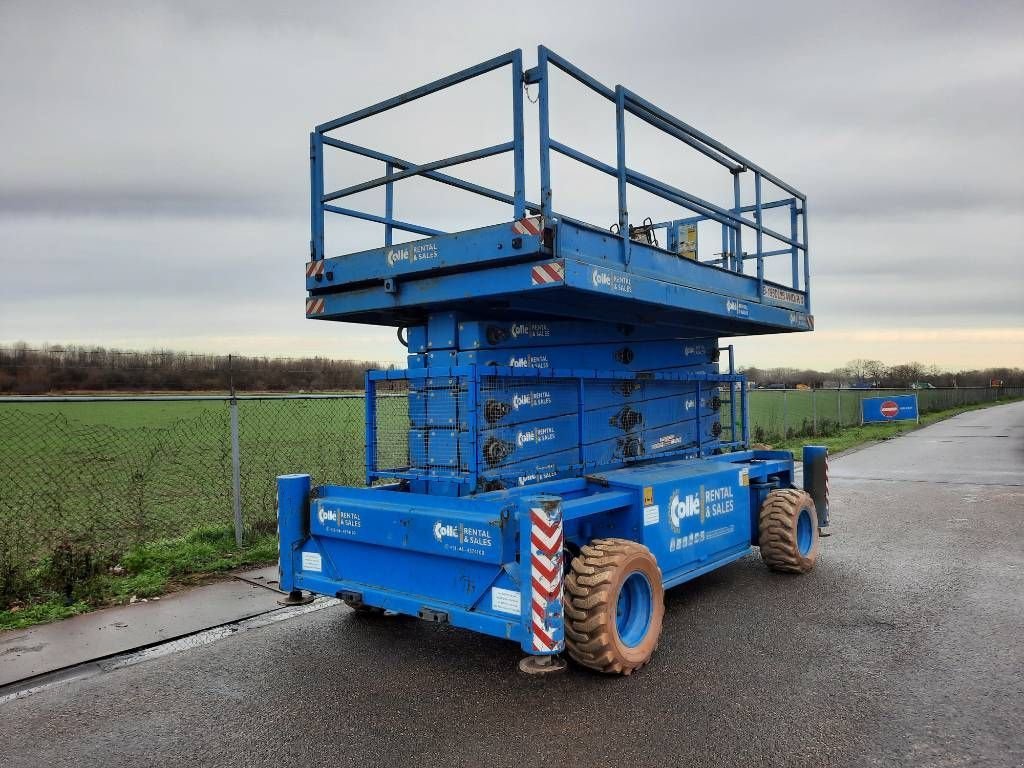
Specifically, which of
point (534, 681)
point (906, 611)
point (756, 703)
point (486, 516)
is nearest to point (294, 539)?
point (486, 516)

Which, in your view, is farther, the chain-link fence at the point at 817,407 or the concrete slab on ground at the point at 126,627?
the chain-link fence at the point at 817,407

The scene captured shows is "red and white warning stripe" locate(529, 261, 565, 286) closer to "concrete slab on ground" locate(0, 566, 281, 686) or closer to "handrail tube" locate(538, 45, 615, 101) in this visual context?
"handrail tube" locate(538, 45, 615, 101)

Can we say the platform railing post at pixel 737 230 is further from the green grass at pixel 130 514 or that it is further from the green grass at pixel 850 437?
Answer: the green grass at pixel 850 437

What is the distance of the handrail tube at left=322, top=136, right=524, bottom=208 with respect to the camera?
19.9 ft

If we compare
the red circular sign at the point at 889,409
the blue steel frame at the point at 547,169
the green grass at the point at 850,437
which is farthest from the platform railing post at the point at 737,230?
the red circular sign at the point at 889,409

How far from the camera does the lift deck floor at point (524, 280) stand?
15.1ft

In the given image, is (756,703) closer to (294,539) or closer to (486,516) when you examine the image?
(486,516)

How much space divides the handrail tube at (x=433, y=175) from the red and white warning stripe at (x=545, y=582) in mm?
2819

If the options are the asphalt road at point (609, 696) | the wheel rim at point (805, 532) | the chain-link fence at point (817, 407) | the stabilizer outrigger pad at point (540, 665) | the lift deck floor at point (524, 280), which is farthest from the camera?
the chain-link fence at point (817, 407)

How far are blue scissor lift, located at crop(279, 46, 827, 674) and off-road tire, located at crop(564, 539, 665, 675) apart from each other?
0.5 inches

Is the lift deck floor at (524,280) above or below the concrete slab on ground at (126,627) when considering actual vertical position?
above

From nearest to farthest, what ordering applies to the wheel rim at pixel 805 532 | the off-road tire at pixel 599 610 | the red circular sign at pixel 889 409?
the off-road tire at pixel 599 610 → the wheel rim at pixel 805 532 → the red circular sign at pixel 889 409

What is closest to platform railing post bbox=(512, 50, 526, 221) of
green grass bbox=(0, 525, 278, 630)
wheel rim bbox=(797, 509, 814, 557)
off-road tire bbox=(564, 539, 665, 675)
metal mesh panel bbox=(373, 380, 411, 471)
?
metal mesh panel bbox=(373, 380, 411, 471)

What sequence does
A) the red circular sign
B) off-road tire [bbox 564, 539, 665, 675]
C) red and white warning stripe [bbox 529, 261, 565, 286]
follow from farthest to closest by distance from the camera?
1. the red circular sign
2. red and white warning stripe [bbox 529, 261, 565, 286]
3. off-road tire [bbox 564, 539, 665, 675]
